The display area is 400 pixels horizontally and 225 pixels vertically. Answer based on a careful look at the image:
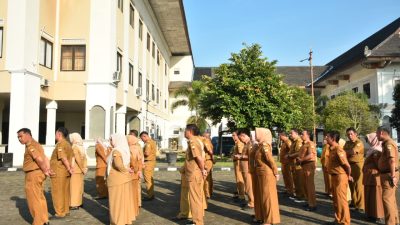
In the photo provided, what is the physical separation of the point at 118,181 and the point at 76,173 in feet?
8.46

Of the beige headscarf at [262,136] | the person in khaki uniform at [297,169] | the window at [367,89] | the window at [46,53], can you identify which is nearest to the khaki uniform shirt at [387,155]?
the beige headscarf at [262,136]

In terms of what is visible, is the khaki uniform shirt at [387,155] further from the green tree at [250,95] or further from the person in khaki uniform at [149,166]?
the green tree at [250,95]

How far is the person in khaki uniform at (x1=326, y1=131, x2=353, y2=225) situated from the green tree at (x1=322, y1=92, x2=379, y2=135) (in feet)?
76.4

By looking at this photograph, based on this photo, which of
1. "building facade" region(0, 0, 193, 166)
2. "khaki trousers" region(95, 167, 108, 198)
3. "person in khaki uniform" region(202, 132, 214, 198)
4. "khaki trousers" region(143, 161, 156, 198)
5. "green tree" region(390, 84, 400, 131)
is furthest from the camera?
"green tree" region(390, 84, 400, 131)

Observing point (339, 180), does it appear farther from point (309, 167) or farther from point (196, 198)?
point (196, 198)

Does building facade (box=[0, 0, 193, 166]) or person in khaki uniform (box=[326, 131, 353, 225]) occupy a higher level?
building facade (box=[0, 0, 193, 166])

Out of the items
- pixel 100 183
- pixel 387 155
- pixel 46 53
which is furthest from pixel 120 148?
pixel 46 53

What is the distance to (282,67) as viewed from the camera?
6406 cm

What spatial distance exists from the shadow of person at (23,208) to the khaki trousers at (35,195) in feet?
2.79

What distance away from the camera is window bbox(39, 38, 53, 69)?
1864cm

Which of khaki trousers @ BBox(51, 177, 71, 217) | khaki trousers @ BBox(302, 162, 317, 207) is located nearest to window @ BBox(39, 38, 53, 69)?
khaki trousers @ BBox(51, 177, 71, 217)

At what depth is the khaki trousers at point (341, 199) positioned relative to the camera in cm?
720

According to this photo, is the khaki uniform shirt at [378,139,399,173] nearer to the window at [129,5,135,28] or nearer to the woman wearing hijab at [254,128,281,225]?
the woman wearing hijab at [254,128,281,225]

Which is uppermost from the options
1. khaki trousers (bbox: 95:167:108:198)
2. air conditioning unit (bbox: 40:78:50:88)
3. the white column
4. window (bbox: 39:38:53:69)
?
window (bbox: 39:38:53:69)
